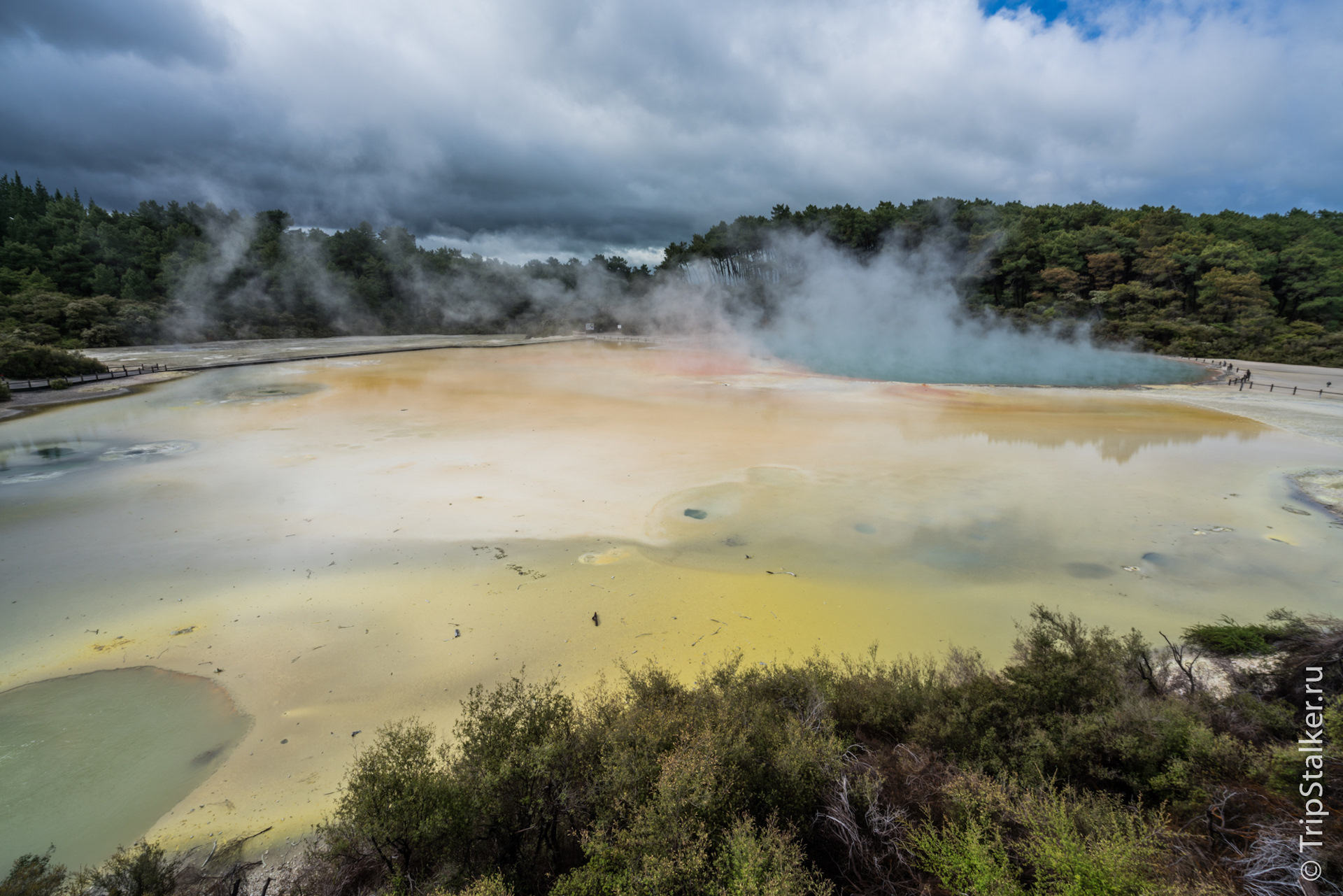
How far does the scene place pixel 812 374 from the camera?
23.4 m

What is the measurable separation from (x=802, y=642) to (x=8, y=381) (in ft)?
90.0

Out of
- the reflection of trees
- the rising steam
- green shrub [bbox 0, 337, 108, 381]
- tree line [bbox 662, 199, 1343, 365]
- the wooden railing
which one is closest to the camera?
the reflection of trees

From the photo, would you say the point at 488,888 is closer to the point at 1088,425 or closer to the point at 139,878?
the point at 139,878

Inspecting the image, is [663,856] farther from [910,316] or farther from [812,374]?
[910,316]

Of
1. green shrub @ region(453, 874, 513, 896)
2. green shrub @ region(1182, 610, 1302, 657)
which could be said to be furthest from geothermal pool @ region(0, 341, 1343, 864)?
green shrub @ region(453, 874, 513, 896)

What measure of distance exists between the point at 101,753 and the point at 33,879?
148 cm

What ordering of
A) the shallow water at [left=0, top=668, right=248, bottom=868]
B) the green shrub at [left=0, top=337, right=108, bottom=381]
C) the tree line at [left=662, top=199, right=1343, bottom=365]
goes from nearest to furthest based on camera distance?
the shallow water at [left=0, top=668, right=248, bottom=868], the green shrub at [left=0, top=337, right=108, bottom=381], the tree line at [left=662, top=199, right=1343, bottom=365]

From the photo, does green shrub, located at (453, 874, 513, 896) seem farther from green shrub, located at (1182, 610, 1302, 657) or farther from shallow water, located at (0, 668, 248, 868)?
green shrub, located at (1182, 610, 1302, 657)

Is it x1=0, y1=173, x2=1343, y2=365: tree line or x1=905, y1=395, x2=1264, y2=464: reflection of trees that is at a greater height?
x1=0, y1=173, x2=1343, y2=365: tree line

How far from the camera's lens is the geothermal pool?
462 centimetres

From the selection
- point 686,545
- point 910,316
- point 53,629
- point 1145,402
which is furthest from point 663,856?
point 910,316

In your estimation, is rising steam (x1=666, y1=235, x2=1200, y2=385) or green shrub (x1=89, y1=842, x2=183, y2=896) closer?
green shrub (x1=89, y1=842, x2=183, y2=896)

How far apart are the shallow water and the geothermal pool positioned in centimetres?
3

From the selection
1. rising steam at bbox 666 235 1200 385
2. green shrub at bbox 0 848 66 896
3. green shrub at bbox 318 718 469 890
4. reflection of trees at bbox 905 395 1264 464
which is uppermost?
rising steam at bbox 666 235 1200 385
